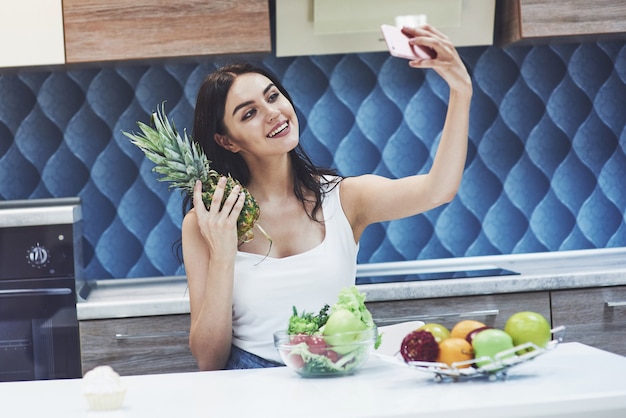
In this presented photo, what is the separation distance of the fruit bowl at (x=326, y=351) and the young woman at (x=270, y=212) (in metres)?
0.40

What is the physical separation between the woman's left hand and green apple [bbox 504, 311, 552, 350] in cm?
59

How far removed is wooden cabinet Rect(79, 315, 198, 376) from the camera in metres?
2.88

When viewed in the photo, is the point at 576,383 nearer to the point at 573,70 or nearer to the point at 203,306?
the point at 203,306

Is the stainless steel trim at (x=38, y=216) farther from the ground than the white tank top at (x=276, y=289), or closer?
farther from the ground

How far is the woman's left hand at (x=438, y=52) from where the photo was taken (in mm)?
1737

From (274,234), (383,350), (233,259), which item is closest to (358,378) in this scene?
(383,350)

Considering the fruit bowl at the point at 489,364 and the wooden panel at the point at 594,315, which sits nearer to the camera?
the fruit bowl at the point at 489,364

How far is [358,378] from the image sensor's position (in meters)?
1.58

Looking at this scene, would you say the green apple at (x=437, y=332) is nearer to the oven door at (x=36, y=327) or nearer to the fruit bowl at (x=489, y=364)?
the fruit bowl at (x=489, y=364)

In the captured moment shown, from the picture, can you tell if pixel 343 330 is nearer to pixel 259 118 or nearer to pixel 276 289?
pixel 276 289

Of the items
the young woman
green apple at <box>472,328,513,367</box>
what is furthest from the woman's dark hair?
green apple at <box>472,328,513,367</box>

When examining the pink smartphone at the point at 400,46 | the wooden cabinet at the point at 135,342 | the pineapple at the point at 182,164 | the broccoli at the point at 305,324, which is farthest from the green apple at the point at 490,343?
the wooden cabinet at the point at 135,342

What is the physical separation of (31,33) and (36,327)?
1.10 m

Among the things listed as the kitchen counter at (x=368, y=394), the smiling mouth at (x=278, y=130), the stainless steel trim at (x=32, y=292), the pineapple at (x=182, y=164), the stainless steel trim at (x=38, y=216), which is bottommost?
the stainless steel trim at (x=32, y=292)
